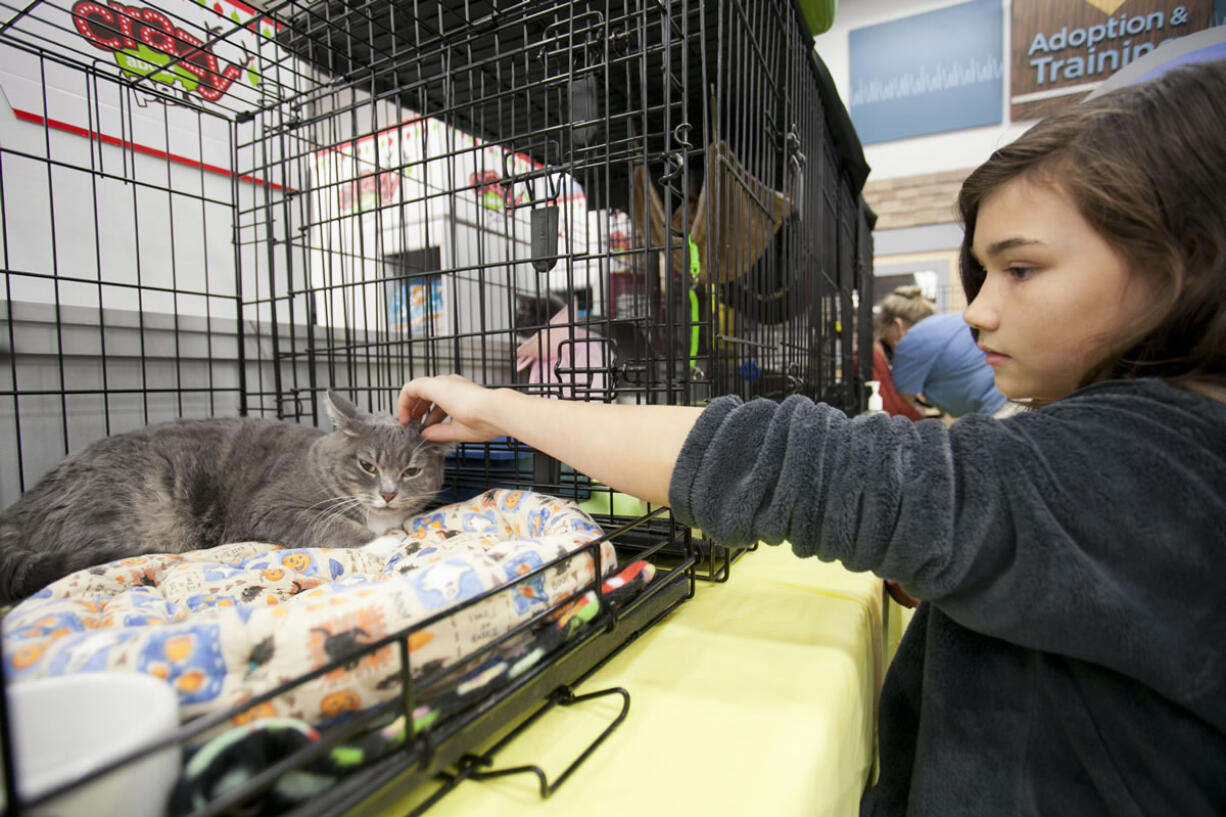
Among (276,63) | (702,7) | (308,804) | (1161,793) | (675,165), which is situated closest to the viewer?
(308,804)

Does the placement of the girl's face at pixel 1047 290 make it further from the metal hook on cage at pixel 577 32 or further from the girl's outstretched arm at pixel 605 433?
the metal hook on cage at pixel 577 32

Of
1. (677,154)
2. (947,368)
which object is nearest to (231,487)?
(677,154)

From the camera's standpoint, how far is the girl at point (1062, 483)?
1.24 ft

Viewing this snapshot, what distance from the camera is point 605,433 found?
21.3 inches

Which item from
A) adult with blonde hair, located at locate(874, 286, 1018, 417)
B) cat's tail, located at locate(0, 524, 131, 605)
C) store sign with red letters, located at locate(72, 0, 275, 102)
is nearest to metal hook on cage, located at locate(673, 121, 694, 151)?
store sign with red letters, located at locate(72, 0, 275, 102)

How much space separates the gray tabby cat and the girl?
2.07 feet

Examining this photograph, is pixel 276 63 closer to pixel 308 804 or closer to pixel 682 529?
pixel 682 529

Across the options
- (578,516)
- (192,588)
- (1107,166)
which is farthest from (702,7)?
(192,588)

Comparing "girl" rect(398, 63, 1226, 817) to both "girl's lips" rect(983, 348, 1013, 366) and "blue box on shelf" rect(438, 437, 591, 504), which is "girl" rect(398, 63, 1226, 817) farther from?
"blue box on shelf" rect(438, 437, 591, 504)

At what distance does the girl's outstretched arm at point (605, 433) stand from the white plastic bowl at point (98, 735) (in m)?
0.35

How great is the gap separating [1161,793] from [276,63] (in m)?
1.65

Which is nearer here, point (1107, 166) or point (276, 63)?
point (1107, 166)

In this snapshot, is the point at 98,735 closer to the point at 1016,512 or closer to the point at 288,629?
the point at 288,629

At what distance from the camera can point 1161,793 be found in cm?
42
